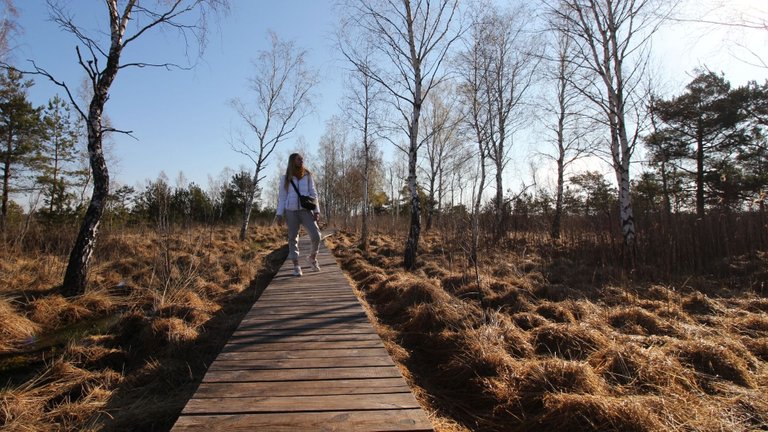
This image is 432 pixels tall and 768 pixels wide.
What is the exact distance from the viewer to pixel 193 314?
456cm

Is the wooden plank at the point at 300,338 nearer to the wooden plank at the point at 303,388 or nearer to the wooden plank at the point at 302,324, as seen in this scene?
the wooden plank at the point at 302,324

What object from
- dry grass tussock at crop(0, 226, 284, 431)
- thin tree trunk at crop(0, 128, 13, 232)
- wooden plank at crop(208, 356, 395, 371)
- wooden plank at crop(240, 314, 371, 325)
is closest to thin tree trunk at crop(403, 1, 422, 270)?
dry grass tussock at crop(0, 226, 284, 431)

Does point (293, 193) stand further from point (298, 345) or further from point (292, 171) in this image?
point (298, 345)

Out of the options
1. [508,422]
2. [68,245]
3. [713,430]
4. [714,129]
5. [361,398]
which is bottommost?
[508,422]

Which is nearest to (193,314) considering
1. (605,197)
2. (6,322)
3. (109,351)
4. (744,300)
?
(109,351)

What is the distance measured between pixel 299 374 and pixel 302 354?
391 millimetres

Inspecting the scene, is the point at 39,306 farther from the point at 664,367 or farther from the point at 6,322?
the point at 664,367

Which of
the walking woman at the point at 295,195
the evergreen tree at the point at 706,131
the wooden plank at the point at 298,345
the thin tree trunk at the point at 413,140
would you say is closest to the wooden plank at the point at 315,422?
the wooden plank at the point at 298,345

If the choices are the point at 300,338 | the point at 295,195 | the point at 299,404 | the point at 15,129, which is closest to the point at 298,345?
the point at 300,338

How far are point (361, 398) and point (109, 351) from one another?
3.13 metres

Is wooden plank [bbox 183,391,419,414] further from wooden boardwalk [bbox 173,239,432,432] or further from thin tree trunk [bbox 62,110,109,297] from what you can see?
thin tree trunk [bbox 62,110,109,297]

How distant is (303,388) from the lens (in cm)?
229

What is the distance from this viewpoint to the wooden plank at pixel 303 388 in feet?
7.24

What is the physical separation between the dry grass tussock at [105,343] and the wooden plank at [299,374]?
43 cm
